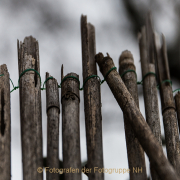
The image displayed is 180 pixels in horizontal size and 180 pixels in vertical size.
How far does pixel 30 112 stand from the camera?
152 cm

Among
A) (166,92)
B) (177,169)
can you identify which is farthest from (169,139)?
(166,92)

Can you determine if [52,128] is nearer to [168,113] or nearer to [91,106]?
[91,106]

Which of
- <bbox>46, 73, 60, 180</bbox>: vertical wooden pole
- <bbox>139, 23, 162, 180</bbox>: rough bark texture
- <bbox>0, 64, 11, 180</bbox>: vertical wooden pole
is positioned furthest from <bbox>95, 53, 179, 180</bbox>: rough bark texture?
<bbox>0, 64, 11, 180</bbox>: vertical wooden pole

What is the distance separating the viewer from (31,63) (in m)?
1.67

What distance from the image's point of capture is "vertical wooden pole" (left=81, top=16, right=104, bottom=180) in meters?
1.48

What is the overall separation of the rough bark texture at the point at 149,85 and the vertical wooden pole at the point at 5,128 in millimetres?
688

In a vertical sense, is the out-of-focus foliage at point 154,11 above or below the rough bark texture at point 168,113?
above

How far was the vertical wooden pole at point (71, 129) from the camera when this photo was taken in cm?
145

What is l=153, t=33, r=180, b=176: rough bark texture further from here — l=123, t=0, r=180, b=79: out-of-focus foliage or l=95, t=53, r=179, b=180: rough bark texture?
l=123, t=0, r=180, b=79: out-of-focus foliage

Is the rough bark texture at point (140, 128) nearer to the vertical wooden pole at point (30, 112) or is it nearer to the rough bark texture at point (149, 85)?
the rough bark texture at point (149, 85)

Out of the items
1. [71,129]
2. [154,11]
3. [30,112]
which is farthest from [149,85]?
[154,11]

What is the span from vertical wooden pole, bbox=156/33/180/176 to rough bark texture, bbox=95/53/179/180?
0.73 ft

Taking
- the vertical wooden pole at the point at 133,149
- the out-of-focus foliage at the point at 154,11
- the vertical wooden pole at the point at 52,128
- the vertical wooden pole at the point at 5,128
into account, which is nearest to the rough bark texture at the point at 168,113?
the vertical wooden pole at the point at 133,149

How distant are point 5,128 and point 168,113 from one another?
89 centimetres
